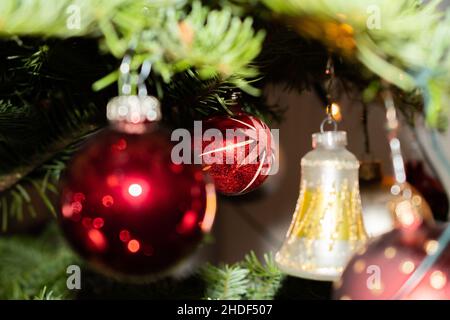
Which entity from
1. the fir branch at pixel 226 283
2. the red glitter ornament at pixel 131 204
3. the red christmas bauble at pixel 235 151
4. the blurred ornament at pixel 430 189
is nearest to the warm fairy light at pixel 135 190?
the red glitter ornament at pixel 131 204

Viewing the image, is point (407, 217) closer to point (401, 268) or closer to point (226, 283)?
point (401, 268)

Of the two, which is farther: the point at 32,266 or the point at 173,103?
the point at 32,266

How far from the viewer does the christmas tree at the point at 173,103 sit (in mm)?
364

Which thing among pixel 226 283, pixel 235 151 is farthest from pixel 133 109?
pixel 226 283

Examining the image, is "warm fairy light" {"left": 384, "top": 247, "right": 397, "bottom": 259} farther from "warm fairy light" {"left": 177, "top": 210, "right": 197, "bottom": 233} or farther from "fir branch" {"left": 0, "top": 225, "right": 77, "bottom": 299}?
"fir branch" {"left": 0, "top": 225, "right": 77, "bottom": 299}

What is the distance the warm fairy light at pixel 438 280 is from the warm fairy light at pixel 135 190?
0.19 meters

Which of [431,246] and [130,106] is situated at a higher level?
[130,106]

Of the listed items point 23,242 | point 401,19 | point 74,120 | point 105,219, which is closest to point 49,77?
point 74,120

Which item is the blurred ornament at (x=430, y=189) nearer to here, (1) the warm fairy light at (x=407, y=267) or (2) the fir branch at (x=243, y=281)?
(2) the fir branch at (x=243, y=281)

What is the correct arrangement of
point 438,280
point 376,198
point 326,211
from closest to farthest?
point 438,280 → point 326,211 → point 376,198

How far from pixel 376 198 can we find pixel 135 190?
0.40m

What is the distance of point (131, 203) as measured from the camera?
36 centimetres

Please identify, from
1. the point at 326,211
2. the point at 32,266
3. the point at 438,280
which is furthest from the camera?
the point at 32,266

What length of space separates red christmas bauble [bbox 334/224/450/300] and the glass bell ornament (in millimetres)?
120
